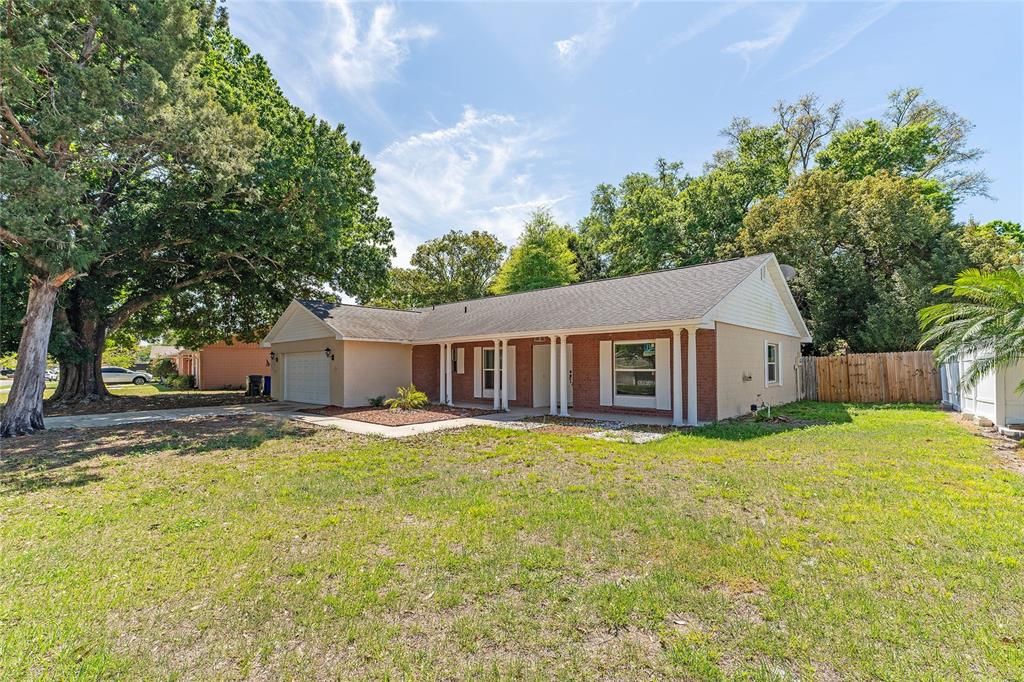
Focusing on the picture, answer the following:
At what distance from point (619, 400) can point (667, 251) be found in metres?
18.4

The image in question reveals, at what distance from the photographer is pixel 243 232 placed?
16016 millimetres

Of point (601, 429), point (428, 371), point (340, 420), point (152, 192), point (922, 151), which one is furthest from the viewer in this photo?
point (922, 151)

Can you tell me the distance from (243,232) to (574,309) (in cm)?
1151

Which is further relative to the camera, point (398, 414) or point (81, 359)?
point (81, 359)

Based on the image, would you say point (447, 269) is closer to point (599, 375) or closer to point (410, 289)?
point (410, 289)

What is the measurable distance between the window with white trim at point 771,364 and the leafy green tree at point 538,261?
1966 centimetres

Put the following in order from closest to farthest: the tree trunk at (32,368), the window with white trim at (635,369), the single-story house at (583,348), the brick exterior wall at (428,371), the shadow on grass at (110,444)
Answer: the shadow on grass at (110,444) → the tree trunk at (32,368) → the single-story house at (583,348) → the window with white trim at (635,369) → the brick exterior wall at (428,371)

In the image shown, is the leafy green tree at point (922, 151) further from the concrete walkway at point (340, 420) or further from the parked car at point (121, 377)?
the parked car at point (121, 377)

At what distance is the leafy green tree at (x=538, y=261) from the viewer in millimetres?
34156

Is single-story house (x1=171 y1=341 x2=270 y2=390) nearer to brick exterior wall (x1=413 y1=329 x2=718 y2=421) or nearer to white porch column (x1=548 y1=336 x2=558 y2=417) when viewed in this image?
brick exterior wall (x1=413 y1=329 x2=718 y2=421)

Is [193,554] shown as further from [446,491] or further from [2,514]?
[2,514]

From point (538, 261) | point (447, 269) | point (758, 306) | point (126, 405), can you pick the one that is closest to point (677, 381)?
point (758, 306)

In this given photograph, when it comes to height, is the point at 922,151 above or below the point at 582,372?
above

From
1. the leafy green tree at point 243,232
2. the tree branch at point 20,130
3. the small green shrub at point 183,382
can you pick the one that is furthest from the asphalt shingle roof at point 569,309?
the small green shrub at point 183,382
